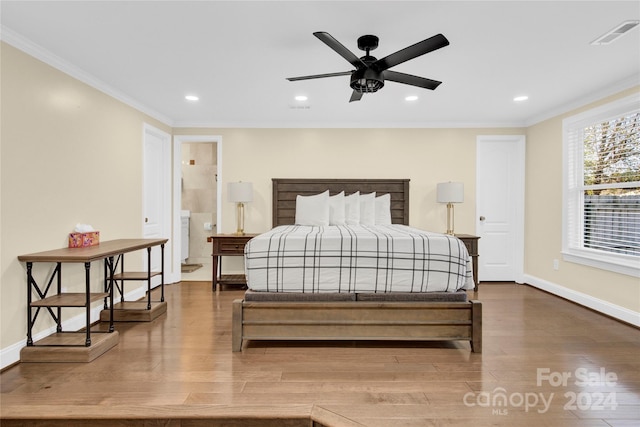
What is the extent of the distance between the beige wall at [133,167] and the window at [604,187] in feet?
0.52

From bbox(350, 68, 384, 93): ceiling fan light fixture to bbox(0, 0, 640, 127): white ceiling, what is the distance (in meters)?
0.27

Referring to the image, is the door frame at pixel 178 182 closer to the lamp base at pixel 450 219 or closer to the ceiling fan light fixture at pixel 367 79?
the ceiling fan light fixture at pixel 367 79

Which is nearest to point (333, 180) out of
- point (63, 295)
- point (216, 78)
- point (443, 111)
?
point (443, 111)

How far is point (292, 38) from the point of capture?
254 cm

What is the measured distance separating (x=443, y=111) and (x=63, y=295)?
4.38 m

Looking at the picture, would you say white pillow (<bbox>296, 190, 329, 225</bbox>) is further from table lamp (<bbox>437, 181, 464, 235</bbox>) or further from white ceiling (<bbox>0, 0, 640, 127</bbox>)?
table lamp (<bbox>437, 181, 464, 235</bbox>)

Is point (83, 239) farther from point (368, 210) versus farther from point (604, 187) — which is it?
point (604, 187)

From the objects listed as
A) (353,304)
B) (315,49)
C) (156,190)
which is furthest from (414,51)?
(156,190)

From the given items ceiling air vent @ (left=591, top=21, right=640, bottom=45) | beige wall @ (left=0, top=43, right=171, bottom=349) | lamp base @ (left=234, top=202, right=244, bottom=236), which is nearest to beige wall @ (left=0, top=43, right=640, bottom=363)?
beige wall @ (left=0, top=43, right=171, bottom=349)

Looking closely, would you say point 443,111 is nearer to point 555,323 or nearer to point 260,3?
point 555,323

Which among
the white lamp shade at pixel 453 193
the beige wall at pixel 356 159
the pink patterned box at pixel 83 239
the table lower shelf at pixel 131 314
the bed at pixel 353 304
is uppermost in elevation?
the beige wall at pixel 356 159

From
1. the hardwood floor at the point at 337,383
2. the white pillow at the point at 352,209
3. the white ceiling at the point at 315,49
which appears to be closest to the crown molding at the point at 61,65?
the white ceiling at the point at 315,49

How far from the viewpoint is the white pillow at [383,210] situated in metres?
4.65

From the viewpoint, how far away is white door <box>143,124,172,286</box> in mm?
4477
